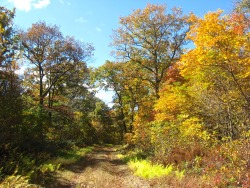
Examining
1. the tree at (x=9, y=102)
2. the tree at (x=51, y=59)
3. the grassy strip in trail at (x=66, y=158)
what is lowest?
the grassy strip in trail at (x=66, y=158)

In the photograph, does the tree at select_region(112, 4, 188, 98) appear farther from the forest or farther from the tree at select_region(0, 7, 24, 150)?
the tree at select_region(0, 7, 24, 150)

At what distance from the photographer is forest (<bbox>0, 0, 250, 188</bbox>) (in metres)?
9.83

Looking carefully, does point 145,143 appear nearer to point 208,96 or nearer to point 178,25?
point 208,96

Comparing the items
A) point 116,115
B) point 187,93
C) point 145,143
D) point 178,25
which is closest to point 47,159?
point 145,143

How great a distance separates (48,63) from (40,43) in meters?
1.93

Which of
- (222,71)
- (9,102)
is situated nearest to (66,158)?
(9,102)

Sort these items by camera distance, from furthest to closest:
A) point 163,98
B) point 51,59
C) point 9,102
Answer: point 51,59
point 163,98
point 9,102

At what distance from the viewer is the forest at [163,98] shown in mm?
9834

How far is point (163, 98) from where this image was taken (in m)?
16.1

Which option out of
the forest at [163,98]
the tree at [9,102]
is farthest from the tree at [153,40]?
the tree at [9,102]

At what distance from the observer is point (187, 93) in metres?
15.0

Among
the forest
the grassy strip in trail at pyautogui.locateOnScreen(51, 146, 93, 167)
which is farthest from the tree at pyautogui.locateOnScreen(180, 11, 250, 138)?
the grassy strip in trail at pyautogui.locateOnScreen(51, 146, 93, 167)

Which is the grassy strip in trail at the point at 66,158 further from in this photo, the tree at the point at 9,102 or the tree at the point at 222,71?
the tree at the point at 222,71

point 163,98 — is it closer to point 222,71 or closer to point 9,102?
point 222,71
